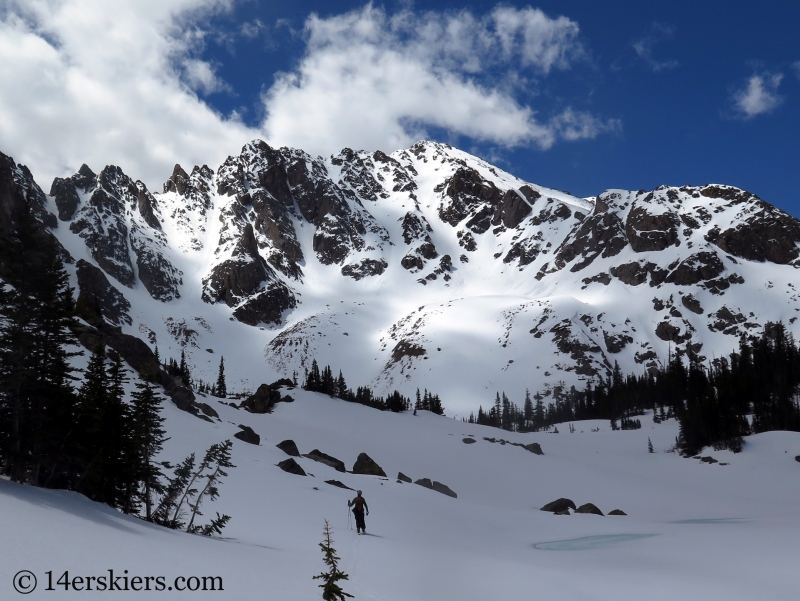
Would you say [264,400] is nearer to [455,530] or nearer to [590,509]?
[590,509]

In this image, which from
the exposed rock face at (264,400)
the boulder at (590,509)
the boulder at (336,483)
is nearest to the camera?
the boulder at (336,483)

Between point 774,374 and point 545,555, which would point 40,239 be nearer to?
point 545,555

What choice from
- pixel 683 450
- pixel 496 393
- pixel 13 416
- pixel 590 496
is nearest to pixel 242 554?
pixel 13 416

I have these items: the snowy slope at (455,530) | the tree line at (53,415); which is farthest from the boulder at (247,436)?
the tree line at (53,415)

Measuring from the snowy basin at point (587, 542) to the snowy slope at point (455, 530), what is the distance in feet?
0.37

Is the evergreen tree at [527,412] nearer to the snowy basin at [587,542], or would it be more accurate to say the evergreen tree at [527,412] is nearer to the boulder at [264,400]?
the boulder at [264,400]

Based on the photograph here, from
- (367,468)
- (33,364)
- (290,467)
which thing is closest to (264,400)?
(367,468)

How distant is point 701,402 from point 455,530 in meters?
64.7

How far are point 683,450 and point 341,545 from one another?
200ft

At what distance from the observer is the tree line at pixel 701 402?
70256 mm

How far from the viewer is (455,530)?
25.0m

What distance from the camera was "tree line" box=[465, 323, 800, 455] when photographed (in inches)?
2766

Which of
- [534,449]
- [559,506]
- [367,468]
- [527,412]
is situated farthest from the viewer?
[527,412]

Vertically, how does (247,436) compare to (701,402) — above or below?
below
